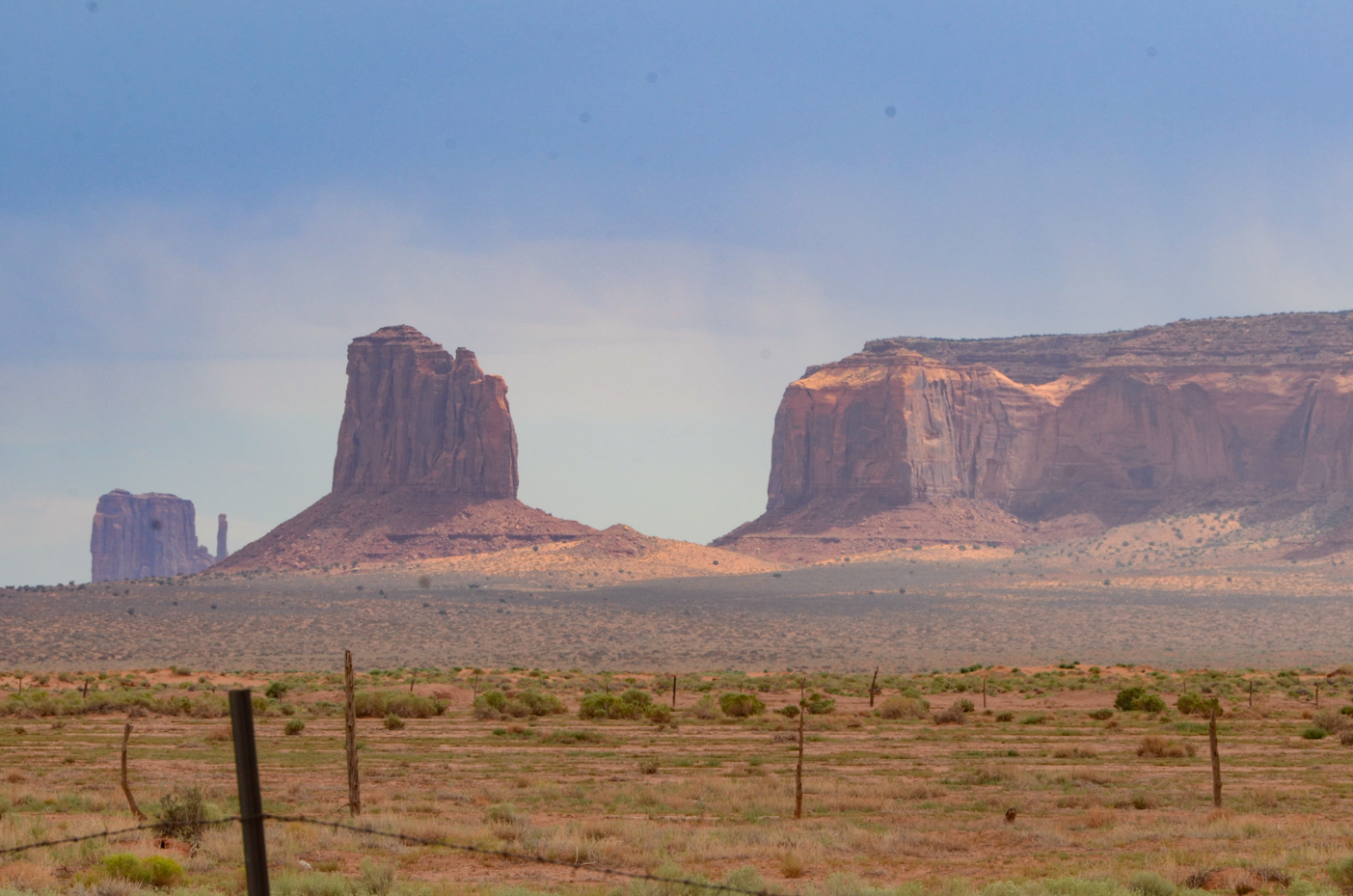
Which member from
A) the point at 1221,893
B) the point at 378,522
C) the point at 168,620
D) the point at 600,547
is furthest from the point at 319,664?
the point at 378,522

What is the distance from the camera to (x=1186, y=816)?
648 inches

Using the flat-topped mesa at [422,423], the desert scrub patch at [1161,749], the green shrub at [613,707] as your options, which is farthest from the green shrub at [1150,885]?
the flat-topped mesa at [422,423]

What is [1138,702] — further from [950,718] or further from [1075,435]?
[1075,435]

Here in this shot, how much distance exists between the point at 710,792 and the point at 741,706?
13858mm

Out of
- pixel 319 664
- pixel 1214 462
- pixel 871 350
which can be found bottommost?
pixel 319 664

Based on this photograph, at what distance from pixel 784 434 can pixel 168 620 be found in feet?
307

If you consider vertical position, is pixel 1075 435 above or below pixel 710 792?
above

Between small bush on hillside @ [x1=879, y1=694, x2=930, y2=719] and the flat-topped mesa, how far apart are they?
117 meters

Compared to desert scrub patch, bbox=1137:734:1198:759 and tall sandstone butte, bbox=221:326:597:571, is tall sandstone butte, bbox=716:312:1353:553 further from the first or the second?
desert scrub patch, bbox=1137:734:1198:759

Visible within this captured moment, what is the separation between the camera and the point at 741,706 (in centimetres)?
3259

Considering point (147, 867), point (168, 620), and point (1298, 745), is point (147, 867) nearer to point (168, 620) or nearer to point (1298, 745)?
point (1298, 745)

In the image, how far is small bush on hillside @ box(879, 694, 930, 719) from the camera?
32125 millimetres

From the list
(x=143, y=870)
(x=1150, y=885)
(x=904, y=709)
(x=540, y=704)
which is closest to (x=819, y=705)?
(x=904, y=709)

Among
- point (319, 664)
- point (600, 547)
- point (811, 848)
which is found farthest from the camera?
point (600, 547)
